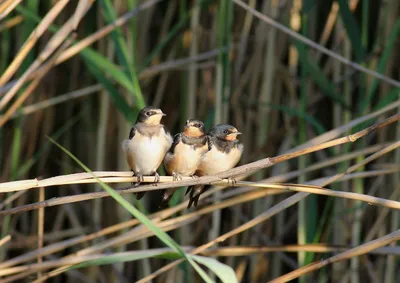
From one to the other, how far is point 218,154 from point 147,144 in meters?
0.20

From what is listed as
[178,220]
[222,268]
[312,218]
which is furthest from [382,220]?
[222,268]

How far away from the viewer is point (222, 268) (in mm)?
1360

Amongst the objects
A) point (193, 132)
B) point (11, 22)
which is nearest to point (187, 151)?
point (193, 132)

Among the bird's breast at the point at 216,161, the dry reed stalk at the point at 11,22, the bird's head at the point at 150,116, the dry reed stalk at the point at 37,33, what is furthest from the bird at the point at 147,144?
the dry reed stalk at the point at 11,22

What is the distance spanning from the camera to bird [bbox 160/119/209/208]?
207cm

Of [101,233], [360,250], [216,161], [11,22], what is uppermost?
[11,22]

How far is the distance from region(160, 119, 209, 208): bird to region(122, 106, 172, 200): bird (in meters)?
0.03

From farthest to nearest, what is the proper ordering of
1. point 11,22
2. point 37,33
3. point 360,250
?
point 11,22 < point 37,33 < point 360,250

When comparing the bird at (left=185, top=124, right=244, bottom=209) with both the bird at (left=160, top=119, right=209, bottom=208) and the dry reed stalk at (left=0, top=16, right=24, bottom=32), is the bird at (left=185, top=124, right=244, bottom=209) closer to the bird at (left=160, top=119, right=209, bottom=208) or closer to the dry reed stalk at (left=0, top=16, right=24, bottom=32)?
the bird at (left=160, top=119, right=209, bottom=208)

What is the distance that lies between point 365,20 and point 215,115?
0.56m

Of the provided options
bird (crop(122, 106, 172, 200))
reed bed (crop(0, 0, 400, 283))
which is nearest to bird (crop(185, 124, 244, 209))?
bird (crop(122, 106, 172, 200))

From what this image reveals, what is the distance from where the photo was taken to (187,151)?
6.77 ft

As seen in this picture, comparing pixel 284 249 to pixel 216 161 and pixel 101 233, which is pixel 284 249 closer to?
pixel 216 161

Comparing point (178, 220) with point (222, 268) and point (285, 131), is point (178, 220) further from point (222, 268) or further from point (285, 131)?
point (222, 268)
